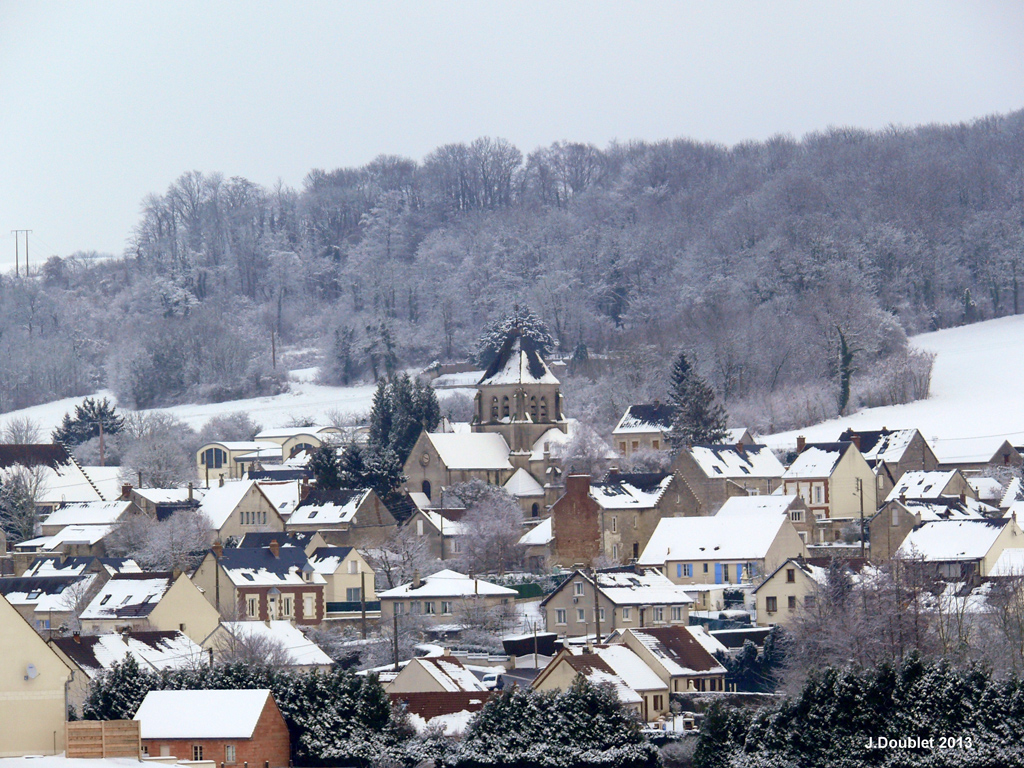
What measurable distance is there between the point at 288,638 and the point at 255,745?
14387 millimetres

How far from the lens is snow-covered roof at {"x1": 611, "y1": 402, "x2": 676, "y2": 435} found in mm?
85125

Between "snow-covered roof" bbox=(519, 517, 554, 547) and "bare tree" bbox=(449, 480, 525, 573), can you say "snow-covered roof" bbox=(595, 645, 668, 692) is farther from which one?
"snow-covered roof" bbox=(519, 517, 554, 547)

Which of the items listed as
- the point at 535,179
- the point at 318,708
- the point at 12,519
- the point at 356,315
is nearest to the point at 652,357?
the point at 356,315

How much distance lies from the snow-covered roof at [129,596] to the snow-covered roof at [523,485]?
23703 mm

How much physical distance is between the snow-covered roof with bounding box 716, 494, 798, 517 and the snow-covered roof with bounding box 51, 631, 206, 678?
79.6ft

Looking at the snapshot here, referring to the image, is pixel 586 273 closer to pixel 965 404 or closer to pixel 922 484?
pixel 965 404

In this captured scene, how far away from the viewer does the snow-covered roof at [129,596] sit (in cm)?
5400

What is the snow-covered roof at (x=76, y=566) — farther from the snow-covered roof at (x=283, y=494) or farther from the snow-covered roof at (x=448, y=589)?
the snow-covered roof at (x=283, y=494)

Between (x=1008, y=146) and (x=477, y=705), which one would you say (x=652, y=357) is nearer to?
(x=1008, y=146)

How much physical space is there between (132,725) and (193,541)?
33.1m

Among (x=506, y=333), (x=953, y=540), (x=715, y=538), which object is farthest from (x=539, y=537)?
(x=506, y=333)

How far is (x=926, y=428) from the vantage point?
81875 mm

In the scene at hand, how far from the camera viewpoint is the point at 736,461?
2881 inches

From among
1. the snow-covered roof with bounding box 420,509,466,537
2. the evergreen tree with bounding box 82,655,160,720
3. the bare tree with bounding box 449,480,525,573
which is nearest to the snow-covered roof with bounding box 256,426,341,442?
the snow-covered roof with bounding box 420,509,466,537
